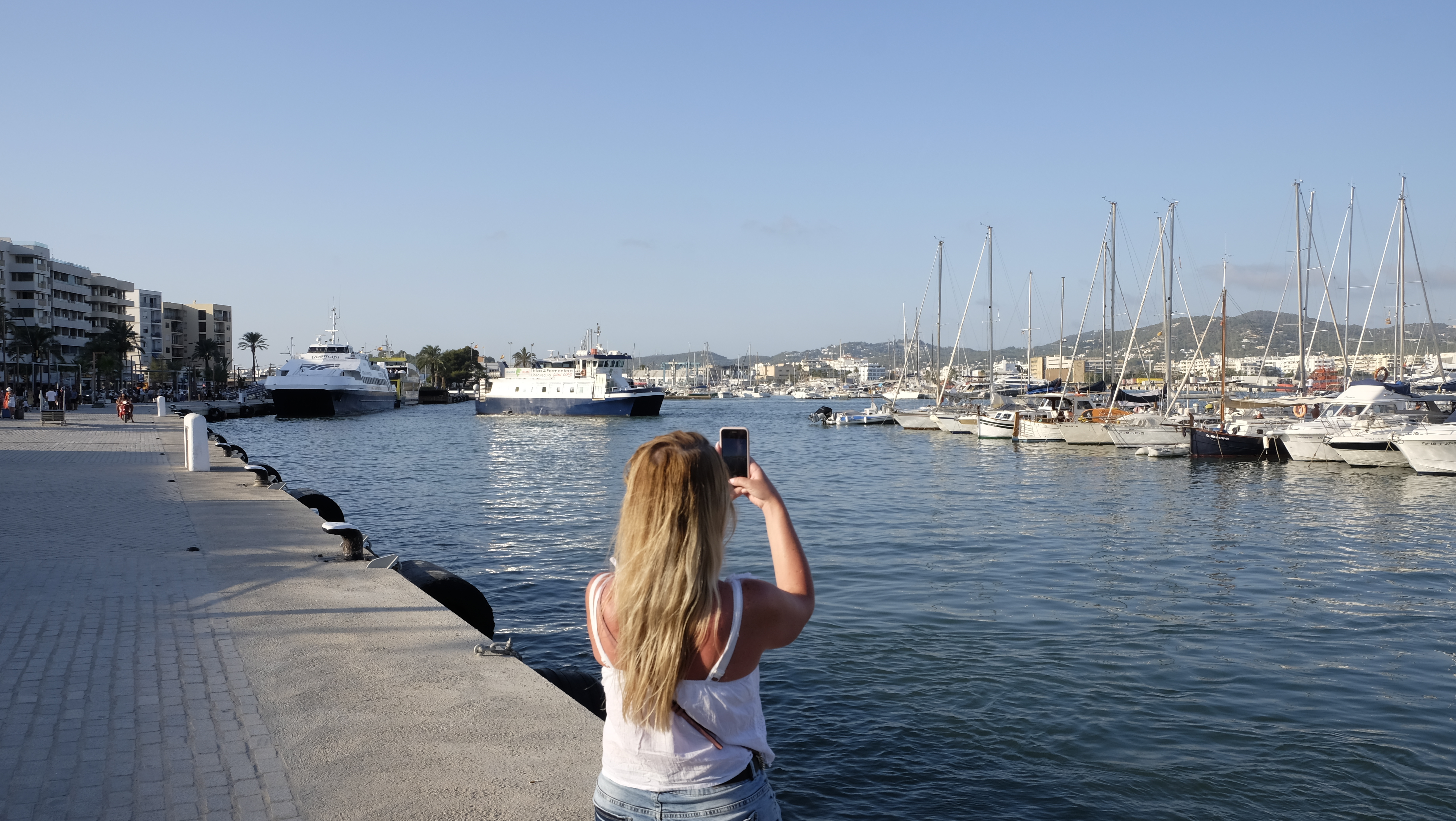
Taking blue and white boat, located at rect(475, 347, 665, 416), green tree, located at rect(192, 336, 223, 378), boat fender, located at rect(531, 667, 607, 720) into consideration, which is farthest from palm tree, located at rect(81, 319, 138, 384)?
boat fender, located at rect(531, 667, 607, 720)

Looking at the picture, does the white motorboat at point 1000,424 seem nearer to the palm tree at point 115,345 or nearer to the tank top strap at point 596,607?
the tank top strap at point 596,607

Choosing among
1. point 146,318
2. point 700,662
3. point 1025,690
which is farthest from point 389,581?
point 146,318

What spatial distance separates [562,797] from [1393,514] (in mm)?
22164

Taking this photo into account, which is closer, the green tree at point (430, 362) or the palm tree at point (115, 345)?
the palm tree at point (115, 345)

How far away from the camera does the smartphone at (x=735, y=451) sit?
2.55 m

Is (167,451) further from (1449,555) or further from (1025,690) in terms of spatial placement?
(1449,555)

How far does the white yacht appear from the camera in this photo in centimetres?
7019

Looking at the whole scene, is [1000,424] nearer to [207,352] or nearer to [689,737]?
[689,737]

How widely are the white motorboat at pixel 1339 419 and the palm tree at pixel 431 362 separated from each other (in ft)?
485

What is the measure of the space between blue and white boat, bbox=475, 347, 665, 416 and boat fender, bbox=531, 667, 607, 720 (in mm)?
67939

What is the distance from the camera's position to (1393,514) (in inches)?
816

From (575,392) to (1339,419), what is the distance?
53831 mm

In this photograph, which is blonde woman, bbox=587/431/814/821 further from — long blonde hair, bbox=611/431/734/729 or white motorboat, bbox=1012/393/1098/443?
white motorboat, bbox=1012/393/1098/443

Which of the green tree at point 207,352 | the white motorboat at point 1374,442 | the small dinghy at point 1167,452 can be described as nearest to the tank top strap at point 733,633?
the white motorboat at point 1374,442
